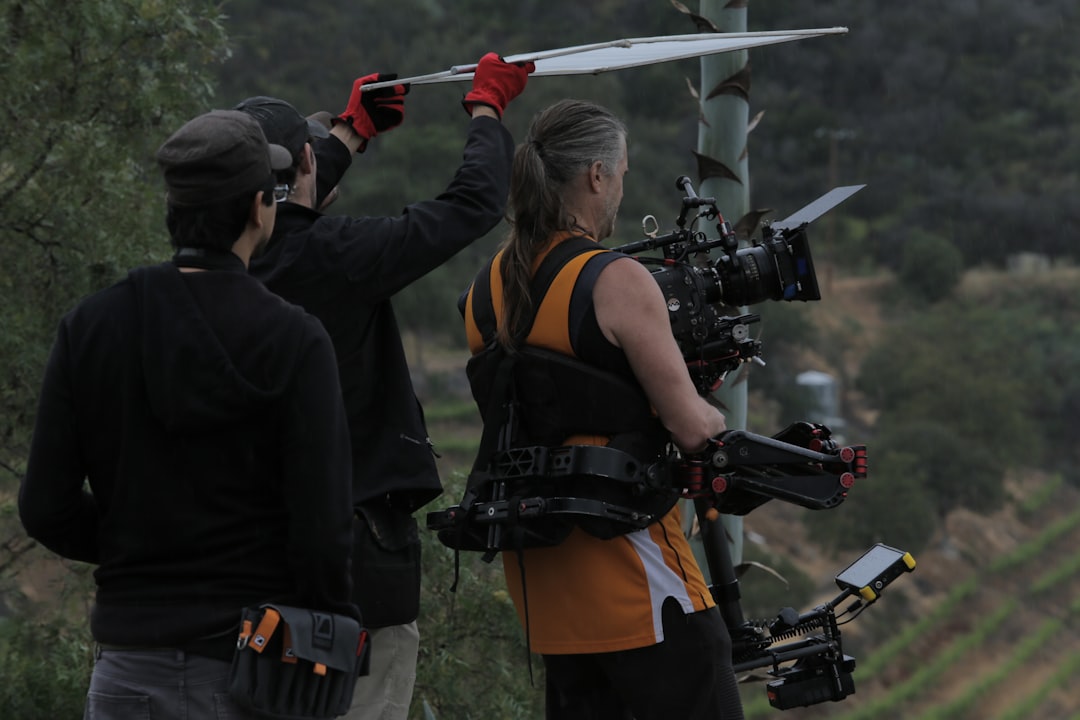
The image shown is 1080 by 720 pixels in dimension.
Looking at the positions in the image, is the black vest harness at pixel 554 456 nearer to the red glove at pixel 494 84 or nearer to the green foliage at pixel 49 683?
the red glove at pixel 494 84

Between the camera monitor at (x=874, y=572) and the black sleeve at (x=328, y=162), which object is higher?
the black sleeve at (x=328, y=162)

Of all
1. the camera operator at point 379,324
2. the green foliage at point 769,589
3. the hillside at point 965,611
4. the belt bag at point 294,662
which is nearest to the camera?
the belt bag at point 294,662

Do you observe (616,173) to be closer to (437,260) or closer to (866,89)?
(437,260)

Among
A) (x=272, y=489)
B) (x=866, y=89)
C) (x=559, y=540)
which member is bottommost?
(x=272, y=489)

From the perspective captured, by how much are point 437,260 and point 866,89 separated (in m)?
54.6

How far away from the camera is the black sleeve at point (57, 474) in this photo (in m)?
1.84

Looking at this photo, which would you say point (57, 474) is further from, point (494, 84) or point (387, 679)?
point (494, 84)

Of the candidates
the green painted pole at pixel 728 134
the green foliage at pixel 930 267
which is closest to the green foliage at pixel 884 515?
the green foliage at pixel 930 267

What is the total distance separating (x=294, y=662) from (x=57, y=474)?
42 centimetres

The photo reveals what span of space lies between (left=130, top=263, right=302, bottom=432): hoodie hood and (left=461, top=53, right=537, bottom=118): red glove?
2.82ft

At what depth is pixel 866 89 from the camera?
54250 millimetres

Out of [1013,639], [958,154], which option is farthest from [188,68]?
[958,154]

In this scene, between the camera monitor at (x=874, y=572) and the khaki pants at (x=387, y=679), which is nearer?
the khaki pants at (x=387, y=679)

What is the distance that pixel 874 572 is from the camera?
2.81 metres
